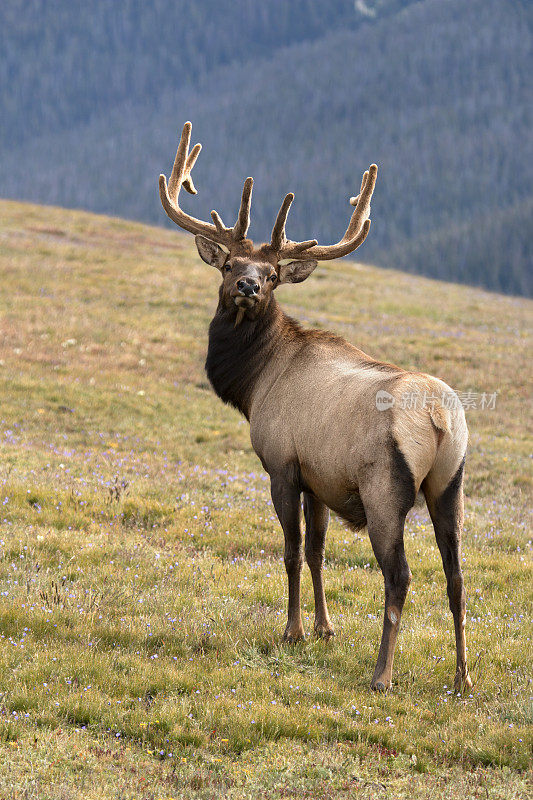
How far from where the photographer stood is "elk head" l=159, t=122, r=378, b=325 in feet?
25.8

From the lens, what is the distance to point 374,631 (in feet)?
24.0

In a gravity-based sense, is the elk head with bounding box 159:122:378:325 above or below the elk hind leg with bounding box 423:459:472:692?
above

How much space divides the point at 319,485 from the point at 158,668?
1.98 meters

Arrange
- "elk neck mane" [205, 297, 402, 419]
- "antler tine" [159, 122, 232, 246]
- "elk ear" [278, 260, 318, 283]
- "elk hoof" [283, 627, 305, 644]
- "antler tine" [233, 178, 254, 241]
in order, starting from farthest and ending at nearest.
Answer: "antler tine" [159, 122, 232, 246], "elk ear" [278, 260, 318, 283], "elk neck mane" [205, 297, 402, 419], "antler tine" [233, 178, 254, 241], "elk hoof" [283, 627, 305, 644]

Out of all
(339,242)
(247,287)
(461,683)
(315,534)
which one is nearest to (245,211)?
(247,287)

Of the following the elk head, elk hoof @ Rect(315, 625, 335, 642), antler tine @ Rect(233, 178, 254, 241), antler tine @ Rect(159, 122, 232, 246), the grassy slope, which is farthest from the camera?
antler tine @ Rect(159, 122, 232, 246)

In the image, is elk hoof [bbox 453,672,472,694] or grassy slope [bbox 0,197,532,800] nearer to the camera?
grassy slope [bbox 0,197,532,800]

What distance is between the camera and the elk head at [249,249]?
310 inches

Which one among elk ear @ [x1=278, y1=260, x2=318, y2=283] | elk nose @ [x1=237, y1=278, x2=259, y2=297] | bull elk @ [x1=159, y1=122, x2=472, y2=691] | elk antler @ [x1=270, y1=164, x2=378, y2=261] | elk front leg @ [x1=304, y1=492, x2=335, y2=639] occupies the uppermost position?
elk antler @ [x1=270, y1=164, x2=378, y2=261]

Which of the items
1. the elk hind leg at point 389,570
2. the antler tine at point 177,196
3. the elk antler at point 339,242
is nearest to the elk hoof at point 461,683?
the elk hind leg at point 389,570

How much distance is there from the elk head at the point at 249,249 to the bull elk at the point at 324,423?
15 mm

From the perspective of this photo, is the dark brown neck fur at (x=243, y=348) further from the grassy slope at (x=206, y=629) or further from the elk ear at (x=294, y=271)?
the grassy slope at (x=206, y=629)

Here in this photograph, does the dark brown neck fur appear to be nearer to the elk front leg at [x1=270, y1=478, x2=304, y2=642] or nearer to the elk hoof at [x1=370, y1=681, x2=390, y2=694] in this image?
the elk front leg at [x1=270, y1=478, x2=304, y2=642]

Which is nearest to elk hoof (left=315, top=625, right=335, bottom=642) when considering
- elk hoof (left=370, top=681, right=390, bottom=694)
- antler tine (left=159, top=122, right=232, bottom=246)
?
elk hoof (left=370, top=681, right=390, bottom=694)
